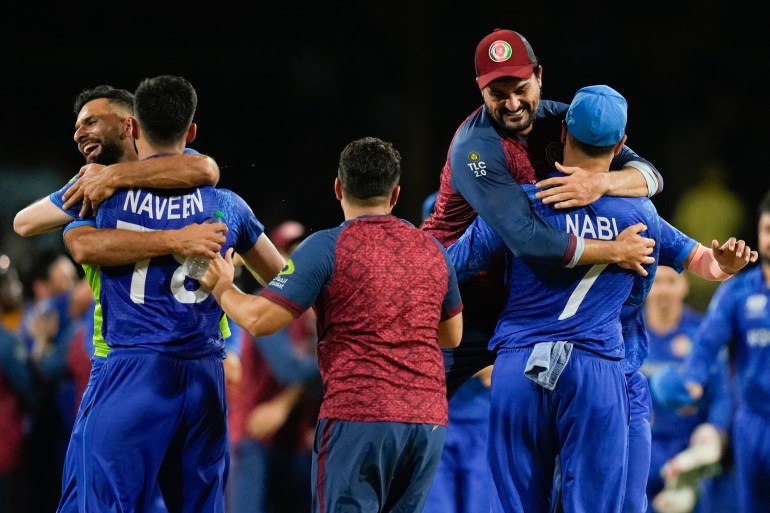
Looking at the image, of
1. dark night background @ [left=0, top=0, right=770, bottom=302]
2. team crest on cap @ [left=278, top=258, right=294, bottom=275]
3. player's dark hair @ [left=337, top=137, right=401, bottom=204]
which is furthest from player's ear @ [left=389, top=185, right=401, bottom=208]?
dark night background @ [left=0, top=0, right=770, bottom=302]

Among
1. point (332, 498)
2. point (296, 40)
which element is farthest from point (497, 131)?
point (296, 40)

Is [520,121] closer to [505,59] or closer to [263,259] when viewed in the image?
[505,59]

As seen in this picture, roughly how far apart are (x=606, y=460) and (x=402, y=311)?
1077 mm

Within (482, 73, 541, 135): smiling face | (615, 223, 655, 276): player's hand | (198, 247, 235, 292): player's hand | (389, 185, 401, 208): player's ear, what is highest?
(482, 73, 541, 135): smiling face

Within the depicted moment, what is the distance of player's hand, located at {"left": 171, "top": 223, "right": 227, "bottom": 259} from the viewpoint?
4.04 m

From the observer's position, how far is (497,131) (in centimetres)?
457

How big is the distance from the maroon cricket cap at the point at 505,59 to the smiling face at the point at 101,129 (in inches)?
58.9

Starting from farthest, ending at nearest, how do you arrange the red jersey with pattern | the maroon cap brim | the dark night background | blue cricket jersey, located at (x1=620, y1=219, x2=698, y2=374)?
the dark night background
blue cricket jersey, located at (x1=620, y1=219, x2=698, y2=374)
the maroon cap brim
the red jersey with pattern

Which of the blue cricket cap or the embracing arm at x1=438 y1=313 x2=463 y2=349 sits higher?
the blue cricket cap

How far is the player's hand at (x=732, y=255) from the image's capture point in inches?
178

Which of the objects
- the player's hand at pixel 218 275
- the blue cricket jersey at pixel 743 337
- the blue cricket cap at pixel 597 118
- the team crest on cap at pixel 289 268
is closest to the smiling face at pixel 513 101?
the blue cricket cap at pixel 597 118

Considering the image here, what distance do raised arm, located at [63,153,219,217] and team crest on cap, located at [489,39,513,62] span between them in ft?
4.12

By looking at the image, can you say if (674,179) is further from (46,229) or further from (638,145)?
(46,229)

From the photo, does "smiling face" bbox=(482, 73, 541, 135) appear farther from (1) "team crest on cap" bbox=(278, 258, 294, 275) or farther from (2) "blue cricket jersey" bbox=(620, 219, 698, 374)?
(1) "team crest on cap" bbox=(278, 258, 294, 275)
